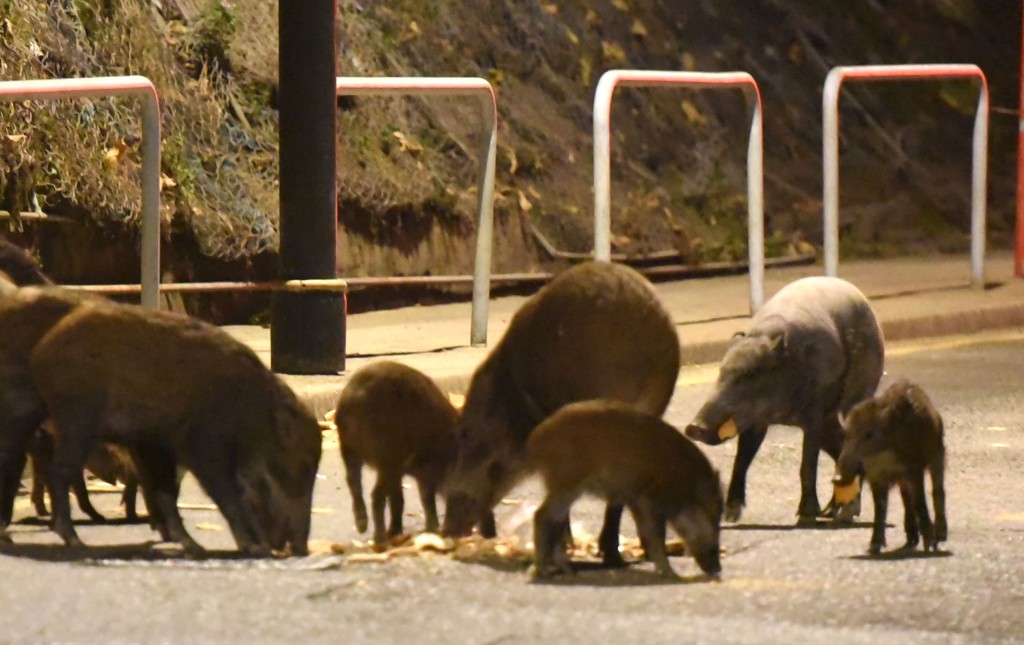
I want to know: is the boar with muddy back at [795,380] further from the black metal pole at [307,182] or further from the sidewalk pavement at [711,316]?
the black metal pole at [307,182]

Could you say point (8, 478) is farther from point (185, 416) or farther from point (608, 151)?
point (608, 151)

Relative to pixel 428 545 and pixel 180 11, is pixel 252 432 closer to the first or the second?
pixel 428 545

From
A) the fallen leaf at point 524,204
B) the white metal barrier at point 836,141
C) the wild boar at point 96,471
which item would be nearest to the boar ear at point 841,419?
the wild boar at point 96,471

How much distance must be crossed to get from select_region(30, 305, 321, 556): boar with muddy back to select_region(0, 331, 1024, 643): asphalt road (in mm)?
190

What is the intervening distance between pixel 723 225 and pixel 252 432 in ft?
30.9

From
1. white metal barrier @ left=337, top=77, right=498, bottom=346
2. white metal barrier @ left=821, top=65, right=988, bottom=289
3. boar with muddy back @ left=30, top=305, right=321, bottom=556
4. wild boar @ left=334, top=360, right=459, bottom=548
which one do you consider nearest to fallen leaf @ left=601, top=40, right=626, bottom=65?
white metal barrier @ left=821, top=65, right=988, bottom=289

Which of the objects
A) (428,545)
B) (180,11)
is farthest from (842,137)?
(428,545)

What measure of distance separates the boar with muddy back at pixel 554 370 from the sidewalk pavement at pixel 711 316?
99.5 inches

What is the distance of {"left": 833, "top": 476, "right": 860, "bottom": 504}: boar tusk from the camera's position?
6953 millimetres

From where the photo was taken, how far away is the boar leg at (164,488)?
21.2 ft

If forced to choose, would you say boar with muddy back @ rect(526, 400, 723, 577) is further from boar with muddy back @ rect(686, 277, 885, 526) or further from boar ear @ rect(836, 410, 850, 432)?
boar ear @ rect(836, 410, 850, 432)

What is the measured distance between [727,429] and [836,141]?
530 centimetres

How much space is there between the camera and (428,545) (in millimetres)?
6543

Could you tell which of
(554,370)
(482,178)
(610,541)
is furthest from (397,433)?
(482,178)
